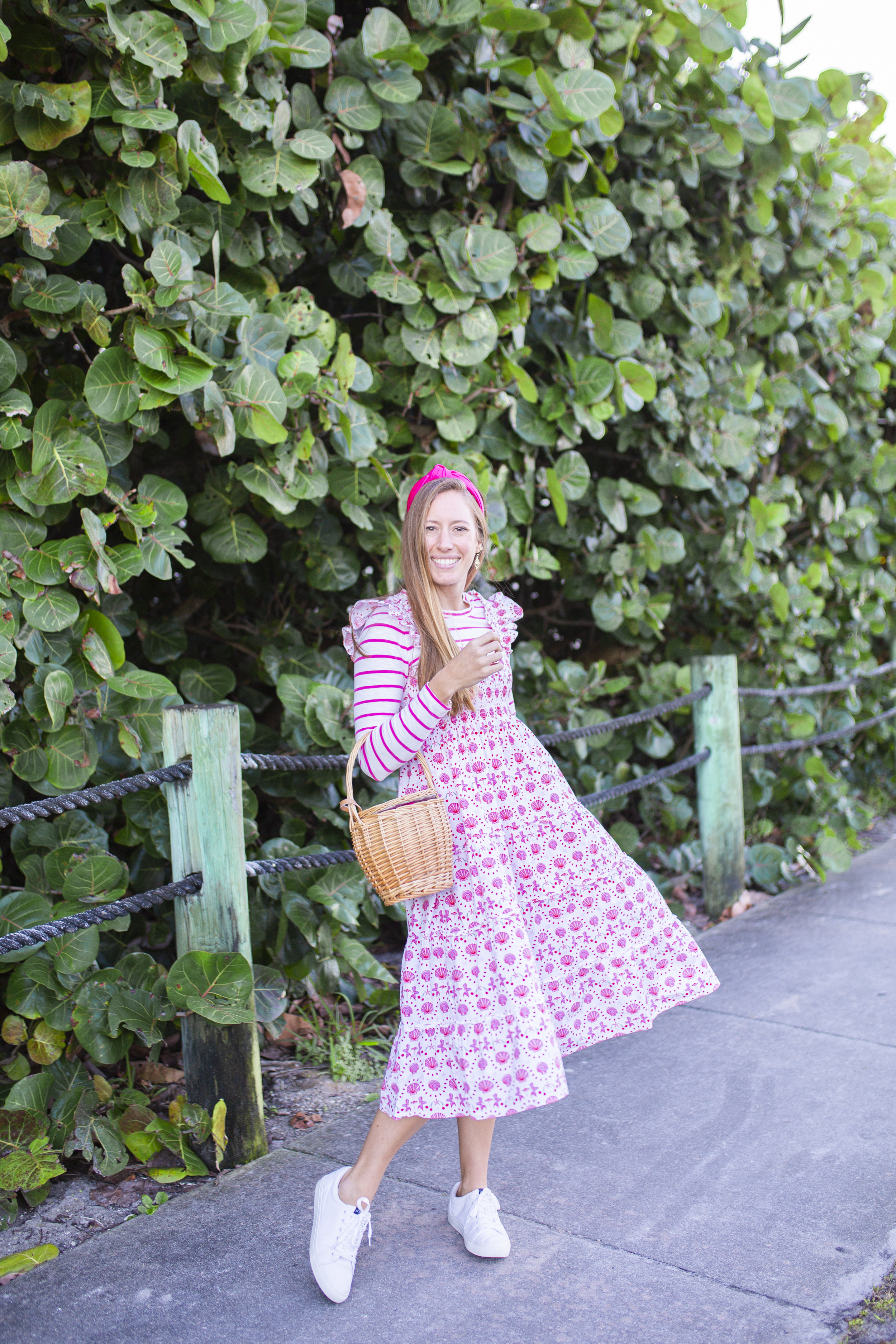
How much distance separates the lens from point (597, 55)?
11.4ft

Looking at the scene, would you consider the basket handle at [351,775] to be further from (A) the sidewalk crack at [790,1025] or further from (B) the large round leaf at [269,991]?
(A) the sidewalk crack at [790,1025]

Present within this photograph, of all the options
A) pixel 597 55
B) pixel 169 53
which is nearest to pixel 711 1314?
pixel 169 53

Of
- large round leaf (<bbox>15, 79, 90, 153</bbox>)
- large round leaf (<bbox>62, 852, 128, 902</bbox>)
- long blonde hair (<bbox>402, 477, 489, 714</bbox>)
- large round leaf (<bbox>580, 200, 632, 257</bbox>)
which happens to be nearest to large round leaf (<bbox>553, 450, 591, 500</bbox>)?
large round leaf (<bbox>580, 200, 632, 257</bbox>)

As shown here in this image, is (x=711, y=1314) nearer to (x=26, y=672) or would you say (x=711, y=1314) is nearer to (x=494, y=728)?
(x=494, y=728)

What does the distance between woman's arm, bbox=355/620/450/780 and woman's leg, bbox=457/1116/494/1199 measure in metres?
0.68

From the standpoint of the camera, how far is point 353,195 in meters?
2.84

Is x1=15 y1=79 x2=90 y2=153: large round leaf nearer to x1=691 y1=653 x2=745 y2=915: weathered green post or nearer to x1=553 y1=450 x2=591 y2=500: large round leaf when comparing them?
x1=553 y1=450 x2=591 y2=500: large round leaf

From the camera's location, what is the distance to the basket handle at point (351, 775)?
1.90 m

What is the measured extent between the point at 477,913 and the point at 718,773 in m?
2.38

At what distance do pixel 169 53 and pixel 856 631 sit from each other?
4.34m

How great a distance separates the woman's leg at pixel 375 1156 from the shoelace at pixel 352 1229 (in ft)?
0.04

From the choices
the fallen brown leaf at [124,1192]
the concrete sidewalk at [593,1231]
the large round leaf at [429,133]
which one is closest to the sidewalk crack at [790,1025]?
the concrete sidewalk at [593,1231]

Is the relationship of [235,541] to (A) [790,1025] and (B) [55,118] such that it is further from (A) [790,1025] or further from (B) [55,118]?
(A) [790,1025]

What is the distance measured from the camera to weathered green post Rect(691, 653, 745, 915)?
4180mm
